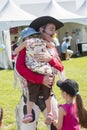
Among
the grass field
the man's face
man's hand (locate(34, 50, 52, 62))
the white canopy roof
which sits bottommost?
the grass field

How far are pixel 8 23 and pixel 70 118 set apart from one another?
47.3 ft

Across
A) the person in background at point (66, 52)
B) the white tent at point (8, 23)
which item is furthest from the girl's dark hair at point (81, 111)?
the person in background at point (66, 52)

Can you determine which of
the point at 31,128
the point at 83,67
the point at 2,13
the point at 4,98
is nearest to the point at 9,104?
the point at 4,98

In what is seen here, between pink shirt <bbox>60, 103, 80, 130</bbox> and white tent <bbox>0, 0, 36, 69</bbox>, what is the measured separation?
1279 cm

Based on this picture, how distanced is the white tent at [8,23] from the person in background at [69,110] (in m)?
12.8

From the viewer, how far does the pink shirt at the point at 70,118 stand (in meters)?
3.99

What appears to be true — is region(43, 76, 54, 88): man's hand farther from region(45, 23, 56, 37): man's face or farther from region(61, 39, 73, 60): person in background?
region(61, 39, 73, 60): person in background

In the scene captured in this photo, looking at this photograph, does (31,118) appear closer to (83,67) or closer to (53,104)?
(53,104)

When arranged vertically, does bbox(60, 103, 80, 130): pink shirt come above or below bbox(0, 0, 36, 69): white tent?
below

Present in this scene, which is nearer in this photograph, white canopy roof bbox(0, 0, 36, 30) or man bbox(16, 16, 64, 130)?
man bbox(16, 16, 64, 130)

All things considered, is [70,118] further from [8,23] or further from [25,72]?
[8,23]

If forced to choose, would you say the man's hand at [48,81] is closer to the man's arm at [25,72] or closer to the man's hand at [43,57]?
the man's arm at [25,72]

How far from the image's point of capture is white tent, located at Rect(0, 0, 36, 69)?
56.2 feet

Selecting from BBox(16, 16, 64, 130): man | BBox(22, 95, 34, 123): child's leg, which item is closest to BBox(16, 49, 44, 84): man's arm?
BBox(16, 16, 64, 130): man
